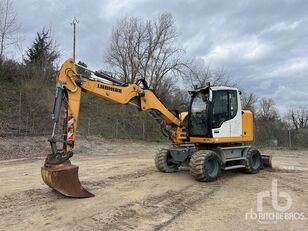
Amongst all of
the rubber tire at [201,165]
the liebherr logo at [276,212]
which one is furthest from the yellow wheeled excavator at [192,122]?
the liebherr logo at [276,212]

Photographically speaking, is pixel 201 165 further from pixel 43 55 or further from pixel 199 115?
pixel 43 55

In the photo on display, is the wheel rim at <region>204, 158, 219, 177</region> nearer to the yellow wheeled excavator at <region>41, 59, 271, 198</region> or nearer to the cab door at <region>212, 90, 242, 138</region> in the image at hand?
the yellow wheeled excavator at <region>41, 59, 271, 198</region>

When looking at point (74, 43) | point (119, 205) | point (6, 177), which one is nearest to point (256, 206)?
point (119, 205)

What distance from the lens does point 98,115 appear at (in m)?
27.2

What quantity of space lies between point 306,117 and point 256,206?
38.9 m

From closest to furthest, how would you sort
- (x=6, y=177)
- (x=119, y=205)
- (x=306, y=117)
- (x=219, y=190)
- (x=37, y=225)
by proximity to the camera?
(x=37, y=225) < (x=119, y=205) < (x=219, y=190) < (x=6, y=177) < (x=306, y=117)

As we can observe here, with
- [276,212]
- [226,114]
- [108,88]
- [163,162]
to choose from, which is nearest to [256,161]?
[226,114]

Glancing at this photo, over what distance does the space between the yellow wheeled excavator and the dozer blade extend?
84 mm

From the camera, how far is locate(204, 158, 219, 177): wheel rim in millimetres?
8711

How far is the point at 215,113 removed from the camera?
924 centimetres

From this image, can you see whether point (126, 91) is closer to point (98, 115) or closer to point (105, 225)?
point (105, 225)

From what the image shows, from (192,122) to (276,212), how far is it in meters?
4.24

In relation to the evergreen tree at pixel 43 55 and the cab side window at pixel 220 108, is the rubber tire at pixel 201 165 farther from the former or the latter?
the evergreen tree at pixel 43 55

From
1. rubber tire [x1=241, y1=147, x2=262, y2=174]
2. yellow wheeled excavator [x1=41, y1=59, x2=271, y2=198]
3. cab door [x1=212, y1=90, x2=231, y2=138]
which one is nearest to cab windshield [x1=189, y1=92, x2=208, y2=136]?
yellow wheeled excavator [x1=41, y1=59, x2=271, y2=198]
